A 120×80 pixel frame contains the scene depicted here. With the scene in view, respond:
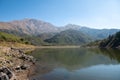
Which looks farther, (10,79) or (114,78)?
(114,78)

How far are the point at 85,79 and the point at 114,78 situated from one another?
24.9 feet

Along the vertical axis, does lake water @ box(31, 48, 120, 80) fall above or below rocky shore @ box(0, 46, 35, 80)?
below

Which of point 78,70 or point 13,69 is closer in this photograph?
point 13,69

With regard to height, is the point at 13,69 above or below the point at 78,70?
above

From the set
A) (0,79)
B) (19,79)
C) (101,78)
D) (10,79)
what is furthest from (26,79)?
(101,78)

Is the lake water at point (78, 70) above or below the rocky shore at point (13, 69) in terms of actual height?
below

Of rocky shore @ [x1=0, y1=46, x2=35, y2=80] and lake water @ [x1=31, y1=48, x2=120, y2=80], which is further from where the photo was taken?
lake water @ [x1=31, y1=48, x2=120, y2=80]

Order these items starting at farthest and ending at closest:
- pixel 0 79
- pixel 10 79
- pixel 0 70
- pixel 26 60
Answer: pixel 26 60
pixel 0 70
pixel 10 79
pixel 0 79

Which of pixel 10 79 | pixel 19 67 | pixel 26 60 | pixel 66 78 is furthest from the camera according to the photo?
pixel 26 60

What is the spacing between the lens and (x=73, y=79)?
47.1 meters

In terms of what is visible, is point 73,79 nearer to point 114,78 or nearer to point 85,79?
point 85,79

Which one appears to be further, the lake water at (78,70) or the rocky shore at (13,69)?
the lake water at (78,70)

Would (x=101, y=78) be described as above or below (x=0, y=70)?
below

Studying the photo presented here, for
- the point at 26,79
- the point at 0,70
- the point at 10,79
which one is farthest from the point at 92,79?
the point at 0,70
